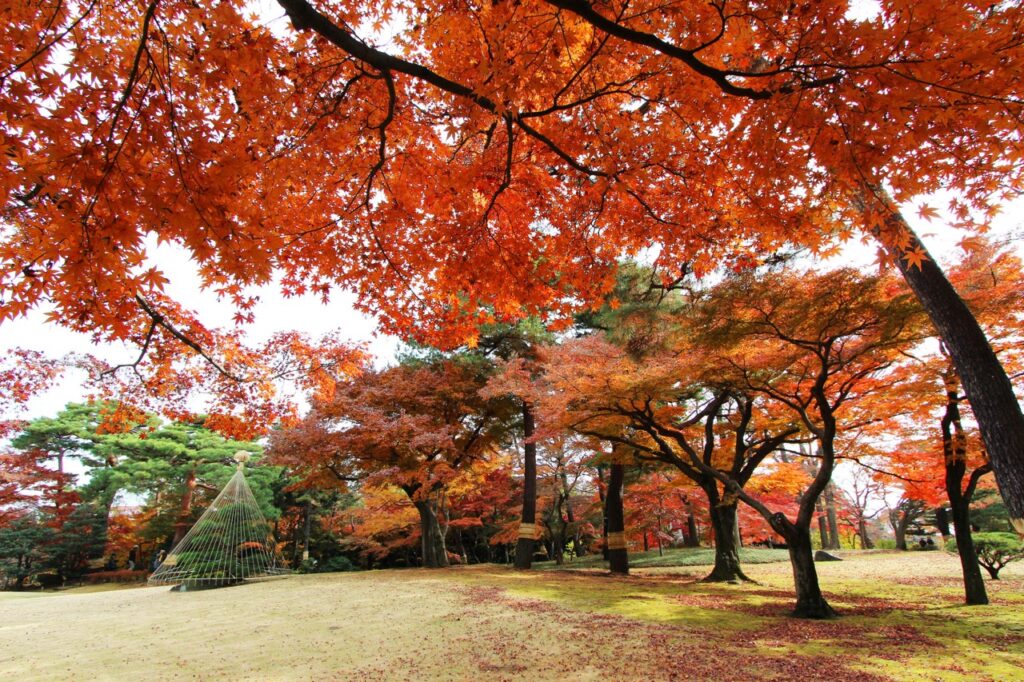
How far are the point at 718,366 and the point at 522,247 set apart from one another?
4.82m

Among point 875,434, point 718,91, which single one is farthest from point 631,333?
point 718,91

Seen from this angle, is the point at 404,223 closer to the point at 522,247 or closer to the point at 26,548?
the point at 522,247

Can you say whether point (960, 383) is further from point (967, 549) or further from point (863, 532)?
point (863, 532)

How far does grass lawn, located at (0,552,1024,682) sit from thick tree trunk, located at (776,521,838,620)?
27 cm

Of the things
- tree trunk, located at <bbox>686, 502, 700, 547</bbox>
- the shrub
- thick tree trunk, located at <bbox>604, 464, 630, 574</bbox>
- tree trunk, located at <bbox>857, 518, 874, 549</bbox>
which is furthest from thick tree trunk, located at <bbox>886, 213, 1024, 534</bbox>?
tree trunk, located at <bbox>857, 518, 874, 549</bbox>

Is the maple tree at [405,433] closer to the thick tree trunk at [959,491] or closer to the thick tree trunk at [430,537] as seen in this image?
the thick tree trunk at [430,537]

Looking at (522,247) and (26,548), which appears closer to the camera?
(522,247)

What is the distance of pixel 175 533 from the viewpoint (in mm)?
17406

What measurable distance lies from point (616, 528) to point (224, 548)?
34.6 ft

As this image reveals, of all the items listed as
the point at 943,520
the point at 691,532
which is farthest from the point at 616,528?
the point at 943,520

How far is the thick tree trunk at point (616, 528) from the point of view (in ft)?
39.9

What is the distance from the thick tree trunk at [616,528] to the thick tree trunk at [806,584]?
231 inches

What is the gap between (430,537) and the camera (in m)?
14.9

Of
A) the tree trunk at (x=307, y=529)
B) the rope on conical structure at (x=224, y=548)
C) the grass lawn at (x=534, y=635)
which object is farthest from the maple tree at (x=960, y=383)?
the tree trunk at (x=307, y=529)
